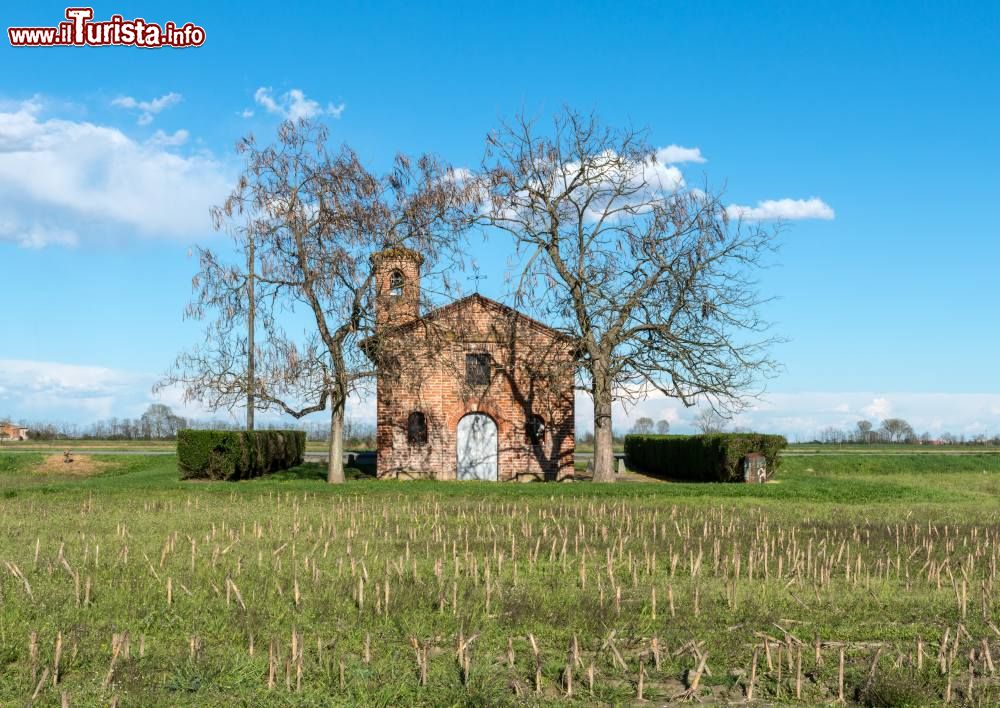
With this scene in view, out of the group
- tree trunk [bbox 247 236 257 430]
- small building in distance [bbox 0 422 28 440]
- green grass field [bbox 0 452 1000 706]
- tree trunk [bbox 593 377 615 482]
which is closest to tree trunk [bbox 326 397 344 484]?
tree trunk [bbox 247 236 257 430]

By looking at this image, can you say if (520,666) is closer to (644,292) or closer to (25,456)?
(644,292)

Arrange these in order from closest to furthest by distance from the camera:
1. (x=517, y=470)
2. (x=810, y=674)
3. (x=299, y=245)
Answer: (x=810, y=674), (x=299, y=245), (x=517, y=470)

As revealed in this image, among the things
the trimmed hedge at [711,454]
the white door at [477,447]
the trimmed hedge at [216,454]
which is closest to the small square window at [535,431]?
the white door at [477,447]

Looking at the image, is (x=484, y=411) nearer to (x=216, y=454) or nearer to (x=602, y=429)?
(x=602, y=429)

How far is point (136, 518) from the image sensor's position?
18.6 meters

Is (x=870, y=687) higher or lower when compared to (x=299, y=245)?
lower

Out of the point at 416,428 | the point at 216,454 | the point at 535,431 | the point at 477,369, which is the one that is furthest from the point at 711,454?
the point at 216,454

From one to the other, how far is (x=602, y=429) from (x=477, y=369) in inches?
217

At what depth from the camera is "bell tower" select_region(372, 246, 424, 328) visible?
105ft

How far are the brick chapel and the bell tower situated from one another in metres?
2.45

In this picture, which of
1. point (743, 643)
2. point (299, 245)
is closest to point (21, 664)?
point (743, 643)

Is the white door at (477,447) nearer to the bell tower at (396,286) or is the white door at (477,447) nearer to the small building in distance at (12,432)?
the bell tower at (396,286)

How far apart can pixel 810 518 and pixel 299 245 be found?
18.7 metres

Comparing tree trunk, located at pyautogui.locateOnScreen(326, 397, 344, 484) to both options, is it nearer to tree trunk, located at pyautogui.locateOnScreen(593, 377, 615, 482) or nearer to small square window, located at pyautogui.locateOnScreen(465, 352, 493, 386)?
small square window, located at pyautogui.locateOnScreen(465, 352, 493, 386)
